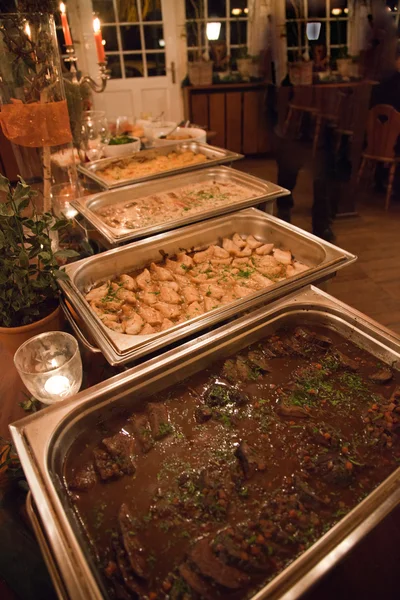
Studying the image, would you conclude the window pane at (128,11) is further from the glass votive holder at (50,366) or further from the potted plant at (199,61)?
the glass votive holder at (50,366)

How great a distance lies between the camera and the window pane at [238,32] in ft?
20.6

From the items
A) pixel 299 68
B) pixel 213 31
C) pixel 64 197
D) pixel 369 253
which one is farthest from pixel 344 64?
pixel 64 197

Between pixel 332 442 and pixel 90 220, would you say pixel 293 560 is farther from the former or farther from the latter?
pixel 90 220

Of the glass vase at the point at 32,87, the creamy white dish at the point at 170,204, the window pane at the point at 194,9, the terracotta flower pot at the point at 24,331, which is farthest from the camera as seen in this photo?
the window pane at the point at 194,9

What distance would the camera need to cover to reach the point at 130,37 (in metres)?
5.97

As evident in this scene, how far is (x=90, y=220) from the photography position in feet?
7.09

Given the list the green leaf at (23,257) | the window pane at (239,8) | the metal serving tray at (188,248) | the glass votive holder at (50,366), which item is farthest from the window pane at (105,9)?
the glass votive holder at (50,366)

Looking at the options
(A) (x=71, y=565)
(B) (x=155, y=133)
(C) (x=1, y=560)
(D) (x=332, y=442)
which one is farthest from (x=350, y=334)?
(B) (x=155, y=133)

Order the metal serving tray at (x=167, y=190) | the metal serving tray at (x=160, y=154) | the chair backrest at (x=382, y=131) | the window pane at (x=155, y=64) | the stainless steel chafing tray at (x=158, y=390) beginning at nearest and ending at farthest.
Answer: the stainless steel chafing tray at (x=158, y=390) < the metal serving tray at (x=167, y=190) < the metal serving tray at (x=160, y=154) < the chair backrest at (x=382, y=131) < the window pane at (x=155, y=64)

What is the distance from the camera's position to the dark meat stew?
3.18 feet

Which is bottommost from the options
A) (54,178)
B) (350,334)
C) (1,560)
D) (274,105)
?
(1,560)

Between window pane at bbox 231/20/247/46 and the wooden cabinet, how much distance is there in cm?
67

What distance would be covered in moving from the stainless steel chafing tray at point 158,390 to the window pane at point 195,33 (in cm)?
589

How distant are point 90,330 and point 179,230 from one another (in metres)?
0.83
